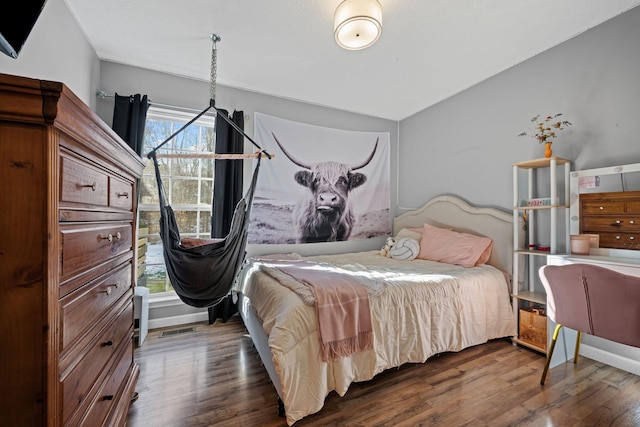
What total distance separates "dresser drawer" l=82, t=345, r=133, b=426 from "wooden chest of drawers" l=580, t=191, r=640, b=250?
3.01 metres

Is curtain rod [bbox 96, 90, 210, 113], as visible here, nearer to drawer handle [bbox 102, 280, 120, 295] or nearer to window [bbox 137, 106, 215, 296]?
window [bbox 137, 106, 215, 296]

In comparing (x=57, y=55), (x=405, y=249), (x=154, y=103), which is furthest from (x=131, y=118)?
(x=405, y=249)

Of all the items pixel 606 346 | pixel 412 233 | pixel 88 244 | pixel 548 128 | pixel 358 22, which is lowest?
pixel 606 346

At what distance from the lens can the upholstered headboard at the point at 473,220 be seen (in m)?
2.47

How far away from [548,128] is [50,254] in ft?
10.1

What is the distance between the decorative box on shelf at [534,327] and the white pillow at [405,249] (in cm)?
104

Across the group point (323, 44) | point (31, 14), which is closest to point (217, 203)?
point (323, 44)

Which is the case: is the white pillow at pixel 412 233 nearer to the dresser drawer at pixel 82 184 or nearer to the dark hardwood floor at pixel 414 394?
the dark hardwood floor at pixel 414 394

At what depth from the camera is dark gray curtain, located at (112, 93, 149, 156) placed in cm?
236

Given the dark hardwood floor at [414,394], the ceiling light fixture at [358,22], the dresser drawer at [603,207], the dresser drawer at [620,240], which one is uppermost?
the ceiling light fixture at [358,22]

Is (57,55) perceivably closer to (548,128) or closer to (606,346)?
(548,128)

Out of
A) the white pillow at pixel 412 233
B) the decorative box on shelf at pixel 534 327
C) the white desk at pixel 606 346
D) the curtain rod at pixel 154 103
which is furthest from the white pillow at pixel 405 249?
the curtain rod at pixel 154 103

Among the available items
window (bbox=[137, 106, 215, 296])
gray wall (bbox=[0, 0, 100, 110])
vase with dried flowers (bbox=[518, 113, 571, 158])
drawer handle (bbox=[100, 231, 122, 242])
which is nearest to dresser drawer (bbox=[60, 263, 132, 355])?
drawer handle (bbox=[100, 231, 122, 242])

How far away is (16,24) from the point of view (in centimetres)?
82
